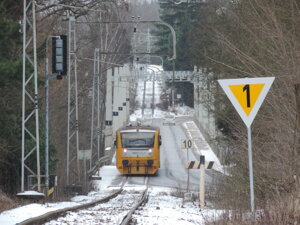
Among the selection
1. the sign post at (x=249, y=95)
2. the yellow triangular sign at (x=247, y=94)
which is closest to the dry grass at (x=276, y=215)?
the sign post at (x=249, y=95)

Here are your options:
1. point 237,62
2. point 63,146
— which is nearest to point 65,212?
point 237,62

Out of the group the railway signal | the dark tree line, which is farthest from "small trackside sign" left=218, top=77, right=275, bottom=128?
the railway signal

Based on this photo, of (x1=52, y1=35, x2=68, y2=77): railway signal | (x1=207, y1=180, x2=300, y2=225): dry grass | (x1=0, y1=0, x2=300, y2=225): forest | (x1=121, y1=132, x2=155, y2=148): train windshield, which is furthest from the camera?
(x1=121, y1=132, x2=155, y2=148): train windshield

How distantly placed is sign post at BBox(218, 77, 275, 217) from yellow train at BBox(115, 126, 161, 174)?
29572mm

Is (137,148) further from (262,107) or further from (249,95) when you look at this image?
(249,95)

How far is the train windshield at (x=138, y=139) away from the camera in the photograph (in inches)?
1548

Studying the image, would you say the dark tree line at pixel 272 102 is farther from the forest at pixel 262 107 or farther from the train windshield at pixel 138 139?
the train windshield at pixel 138 139

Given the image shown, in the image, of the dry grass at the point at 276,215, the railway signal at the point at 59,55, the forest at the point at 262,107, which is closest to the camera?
the dry grass at the point at 276,215

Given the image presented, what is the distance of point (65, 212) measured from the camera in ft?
45.6

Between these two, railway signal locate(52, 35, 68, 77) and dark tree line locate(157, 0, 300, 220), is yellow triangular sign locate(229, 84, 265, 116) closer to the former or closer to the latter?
dark tree line locate(157, 0, 300, 220)

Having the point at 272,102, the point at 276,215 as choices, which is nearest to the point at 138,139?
the point at 272,102

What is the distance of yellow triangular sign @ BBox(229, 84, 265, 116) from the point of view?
9617mm

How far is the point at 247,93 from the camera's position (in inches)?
380

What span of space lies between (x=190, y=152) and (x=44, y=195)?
40.2 metres
